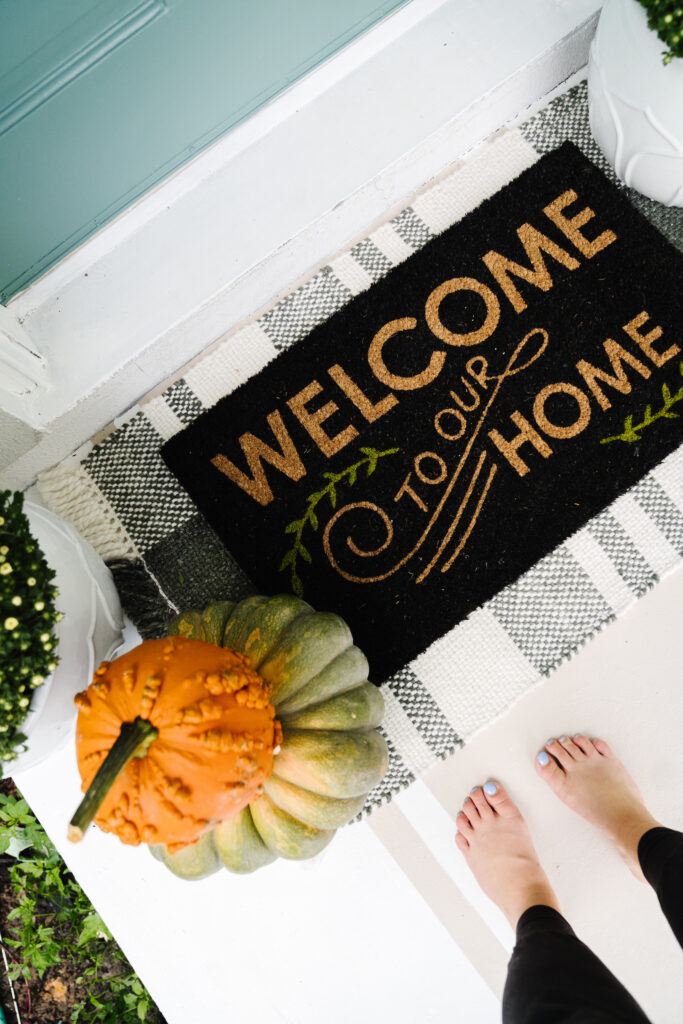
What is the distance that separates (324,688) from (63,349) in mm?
774

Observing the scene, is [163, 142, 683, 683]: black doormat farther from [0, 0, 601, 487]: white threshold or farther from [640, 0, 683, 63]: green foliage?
[640, 0, 683, 63]: green foliage

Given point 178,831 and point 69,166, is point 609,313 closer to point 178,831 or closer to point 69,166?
point 69,166

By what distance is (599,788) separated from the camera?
117cm

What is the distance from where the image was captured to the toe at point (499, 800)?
1.22m

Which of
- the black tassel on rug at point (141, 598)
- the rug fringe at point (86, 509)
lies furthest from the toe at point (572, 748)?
the rug fringe at point (86, 509)

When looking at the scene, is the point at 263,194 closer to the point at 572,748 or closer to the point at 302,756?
the point at 302,756

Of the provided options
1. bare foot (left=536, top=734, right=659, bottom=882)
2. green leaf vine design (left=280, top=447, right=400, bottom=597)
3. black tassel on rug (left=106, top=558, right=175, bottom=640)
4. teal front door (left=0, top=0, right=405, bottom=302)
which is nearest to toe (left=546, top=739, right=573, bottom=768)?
bare foot (left=536, top=734, right=659, bottom=882)

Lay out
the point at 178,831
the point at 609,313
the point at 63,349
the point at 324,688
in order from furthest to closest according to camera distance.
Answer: the point at 609,313
the point at 63,349
the point at 324,688
the point at 178,831

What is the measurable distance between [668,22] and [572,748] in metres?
1.21

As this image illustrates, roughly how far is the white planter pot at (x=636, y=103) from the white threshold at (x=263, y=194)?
0.63 ft

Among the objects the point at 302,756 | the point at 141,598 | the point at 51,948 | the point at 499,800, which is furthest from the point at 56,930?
the point at 499,800

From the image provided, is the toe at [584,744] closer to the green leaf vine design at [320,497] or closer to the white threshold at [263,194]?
the green leaf vine design at [320,497]

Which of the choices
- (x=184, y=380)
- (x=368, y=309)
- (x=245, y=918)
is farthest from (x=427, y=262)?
(x=245, y=918)

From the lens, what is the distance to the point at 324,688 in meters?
0.95
